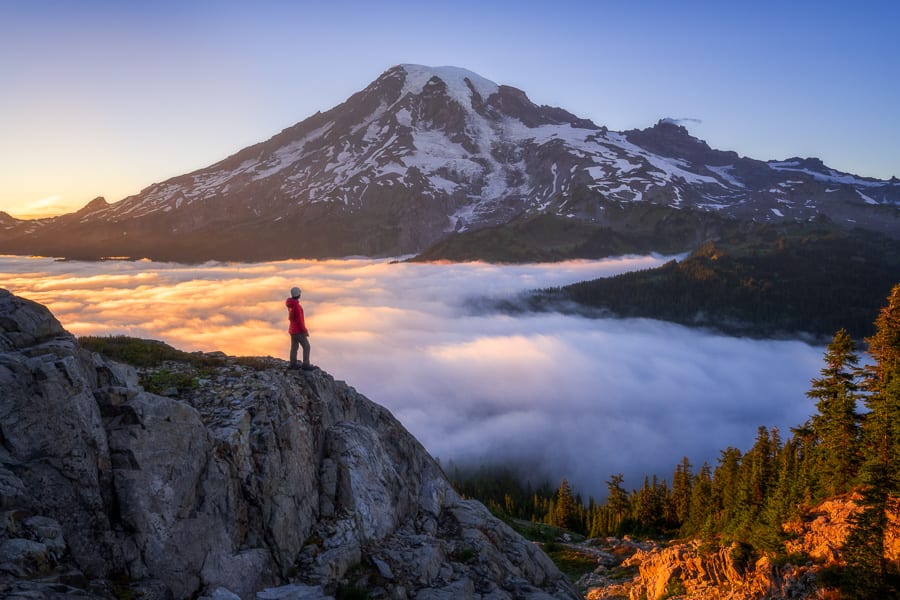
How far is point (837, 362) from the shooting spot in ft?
138

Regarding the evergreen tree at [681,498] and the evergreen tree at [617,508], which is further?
the evergreen tree at [617,508]

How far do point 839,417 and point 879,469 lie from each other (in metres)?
5.22

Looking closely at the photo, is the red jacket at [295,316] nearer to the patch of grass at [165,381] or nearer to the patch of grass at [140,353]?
the patch of grass at [140,353]

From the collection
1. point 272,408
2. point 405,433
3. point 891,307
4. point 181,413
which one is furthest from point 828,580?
point 181,413

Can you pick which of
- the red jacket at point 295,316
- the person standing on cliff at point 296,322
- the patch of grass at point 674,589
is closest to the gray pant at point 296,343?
the person standing on cliff at point 296,322

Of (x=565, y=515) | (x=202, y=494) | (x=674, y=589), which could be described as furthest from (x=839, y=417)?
(x=565, y=515)

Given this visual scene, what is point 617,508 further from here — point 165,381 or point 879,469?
point 165,381

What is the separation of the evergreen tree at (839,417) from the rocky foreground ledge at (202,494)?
3141 centimetres

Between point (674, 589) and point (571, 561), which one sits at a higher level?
point (674, 589)

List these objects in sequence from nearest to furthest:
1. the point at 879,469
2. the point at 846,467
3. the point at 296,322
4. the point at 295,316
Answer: the point at 295,316, the point at 296,322, the point at 879,469, the point at 846,467

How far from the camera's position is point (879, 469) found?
36.5 m

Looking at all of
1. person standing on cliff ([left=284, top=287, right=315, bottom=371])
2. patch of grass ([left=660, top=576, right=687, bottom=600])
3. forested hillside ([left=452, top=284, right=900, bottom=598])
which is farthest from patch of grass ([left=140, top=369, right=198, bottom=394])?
patch of grass ([left=660, top=576, right=687, bottom=600])

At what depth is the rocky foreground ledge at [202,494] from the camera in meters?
14.0

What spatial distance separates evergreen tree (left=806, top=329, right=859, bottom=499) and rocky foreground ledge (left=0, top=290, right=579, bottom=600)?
103 ft
